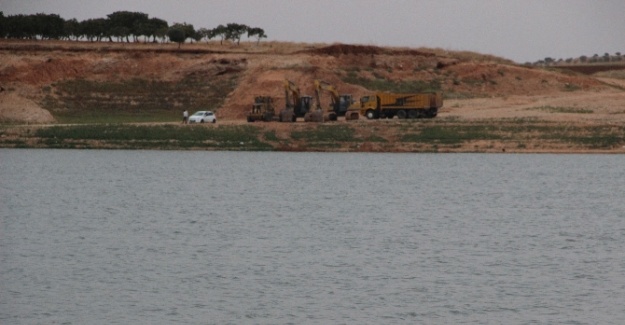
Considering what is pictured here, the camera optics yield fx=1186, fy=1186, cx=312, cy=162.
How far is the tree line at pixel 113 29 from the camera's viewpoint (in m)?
137

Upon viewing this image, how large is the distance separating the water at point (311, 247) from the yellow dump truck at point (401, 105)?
21.7 metres

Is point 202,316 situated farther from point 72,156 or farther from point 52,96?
point 52,96

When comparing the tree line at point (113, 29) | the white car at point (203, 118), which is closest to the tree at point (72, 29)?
the tree line at point (113, 29)

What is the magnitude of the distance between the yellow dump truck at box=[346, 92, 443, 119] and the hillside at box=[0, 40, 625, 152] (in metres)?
1.82

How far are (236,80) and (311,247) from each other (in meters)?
75.4

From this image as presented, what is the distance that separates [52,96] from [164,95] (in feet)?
33.0

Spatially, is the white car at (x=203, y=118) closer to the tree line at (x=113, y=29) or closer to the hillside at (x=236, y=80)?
the hillside at (x=236, y=80)

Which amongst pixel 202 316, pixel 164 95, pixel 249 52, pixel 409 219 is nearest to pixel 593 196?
pixel 409 219

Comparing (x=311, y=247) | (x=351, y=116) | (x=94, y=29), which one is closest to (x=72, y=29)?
(x=94, y=29)

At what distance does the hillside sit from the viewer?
3949 inches

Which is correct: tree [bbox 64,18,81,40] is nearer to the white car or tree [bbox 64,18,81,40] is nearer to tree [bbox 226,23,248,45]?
tree [bbox 226,23,248,45]

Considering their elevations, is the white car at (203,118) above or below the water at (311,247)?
above

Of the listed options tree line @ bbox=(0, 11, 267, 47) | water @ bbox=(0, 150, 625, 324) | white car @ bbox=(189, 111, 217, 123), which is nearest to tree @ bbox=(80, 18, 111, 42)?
tree line @ bbox=(0, 11, 267, 47)

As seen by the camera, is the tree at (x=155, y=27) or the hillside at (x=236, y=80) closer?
the hillside at (x=236, y=80)
